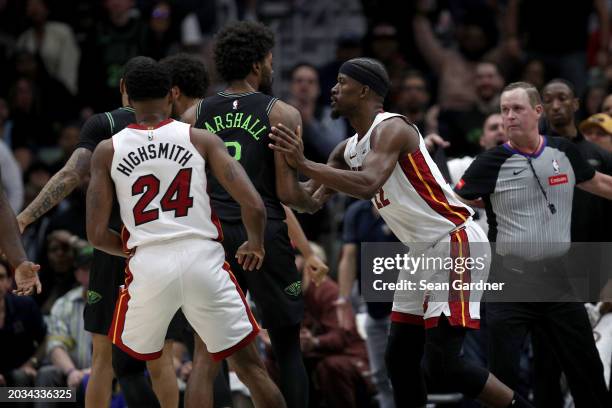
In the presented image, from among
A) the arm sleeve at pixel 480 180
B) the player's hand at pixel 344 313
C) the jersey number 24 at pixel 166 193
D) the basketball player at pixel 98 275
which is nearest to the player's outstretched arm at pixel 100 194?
the jersey number 24 at pixel 166 193

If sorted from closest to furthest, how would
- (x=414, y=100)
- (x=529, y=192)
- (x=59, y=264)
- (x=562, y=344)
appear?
(x=562, y=344)
(x=529, y=192)
(x=59, y=264)
(x=414, y=100)

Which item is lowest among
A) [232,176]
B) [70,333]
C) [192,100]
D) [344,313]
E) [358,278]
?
[70,333]

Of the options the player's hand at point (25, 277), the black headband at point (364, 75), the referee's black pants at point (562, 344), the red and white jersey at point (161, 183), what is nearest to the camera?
the red and white jersey at point (161, 183)

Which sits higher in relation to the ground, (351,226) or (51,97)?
(51,97)

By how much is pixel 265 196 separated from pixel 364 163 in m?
0.65

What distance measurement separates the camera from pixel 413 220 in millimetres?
7223

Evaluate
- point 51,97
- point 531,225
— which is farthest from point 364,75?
point 51,97

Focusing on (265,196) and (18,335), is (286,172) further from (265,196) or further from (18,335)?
(18,335)

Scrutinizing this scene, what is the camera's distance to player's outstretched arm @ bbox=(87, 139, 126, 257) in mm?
6375

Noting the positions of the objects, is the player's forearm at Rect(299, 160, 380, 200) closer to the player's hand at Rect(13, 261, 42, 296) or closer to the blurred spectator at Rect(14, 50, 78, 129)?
the player's hand at Rect(13, 261, 42, 296)

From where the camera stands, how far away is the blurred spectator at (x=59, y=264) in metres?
10.8

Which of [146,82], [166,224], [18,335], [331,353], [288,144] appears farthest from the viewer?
[331,353]

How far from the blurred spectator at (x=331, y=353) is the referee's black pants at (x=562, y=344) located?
239 cm

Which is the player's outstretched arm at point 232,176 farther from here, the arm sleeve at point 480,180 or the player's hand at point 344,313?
the player's hand at point 344,313
